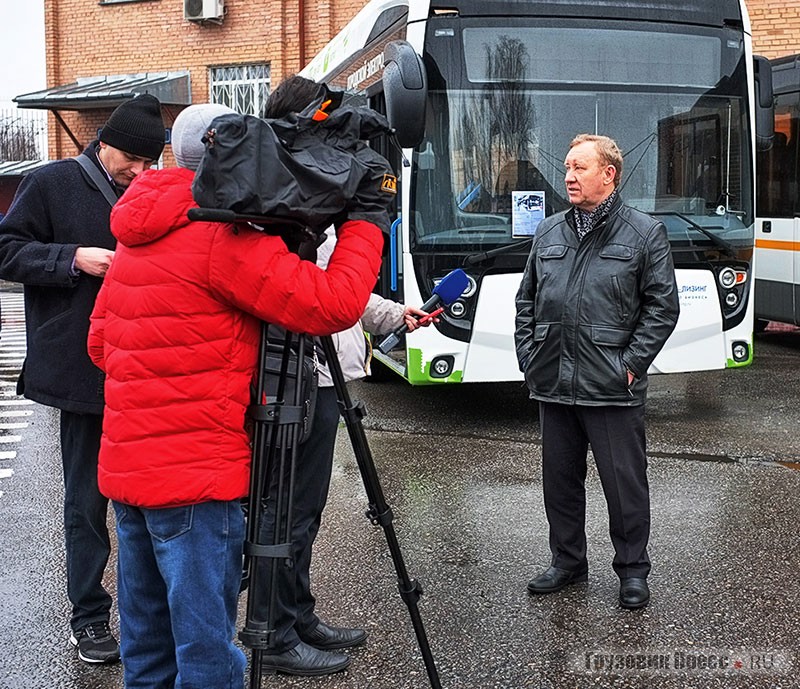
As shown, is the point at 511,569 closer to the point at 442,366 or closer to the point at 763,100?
the point at 442,366

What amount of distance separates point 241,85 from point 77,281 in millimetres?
18324

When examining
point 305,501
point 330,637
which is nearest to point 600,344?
point 305,501

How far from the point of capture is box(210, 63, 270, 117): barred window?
21000mm

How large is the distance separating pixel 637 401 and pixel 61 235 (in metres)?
2.39

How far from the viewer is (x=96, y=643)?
3908 millimetres

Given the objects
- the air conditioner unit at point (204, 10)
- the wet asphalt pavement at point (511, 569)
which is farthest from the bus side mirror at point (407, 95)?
the air conditioner unit at point (204, 10)

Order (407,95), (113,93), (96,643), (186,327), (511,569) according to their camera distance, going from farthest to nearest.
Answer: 1. (113,93)
2. (407,95)
3. (511,569)
4. (96,643)
5. (186,327)

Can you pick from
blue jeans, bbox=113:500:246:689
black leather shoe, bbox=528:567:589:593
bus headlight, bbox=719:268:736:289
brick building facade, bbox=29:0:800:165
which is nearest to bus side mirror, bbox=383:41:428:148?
bus headlight, bbox=719:268:736:289

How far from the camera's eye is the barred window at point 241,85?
68.9ft

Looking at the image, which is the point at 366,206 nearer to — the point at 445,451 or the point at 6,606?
the point at 6,606

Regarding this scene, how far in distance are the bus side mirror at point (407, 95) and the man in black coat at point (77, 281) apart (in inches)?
118

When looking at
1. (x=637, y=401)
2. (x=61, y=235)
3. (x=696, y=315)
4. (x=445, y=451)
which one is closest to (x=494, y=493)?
(x=445, y=451)

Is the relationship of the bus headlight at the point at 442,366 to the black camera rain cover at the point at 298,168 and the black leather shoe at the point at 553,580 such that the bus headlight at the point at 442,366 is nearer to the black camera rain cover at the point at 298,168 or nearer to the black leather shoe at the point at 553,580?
the black leather shoe at the point at 553,580

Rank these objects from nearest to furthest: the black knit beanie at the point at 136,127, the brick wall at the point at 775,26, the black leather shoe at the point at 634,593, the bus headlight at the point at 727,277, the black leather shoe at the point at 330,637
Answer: the black knit beanie at the point at 136,127 → the black leather shoe at the point at 330,637 → the black leather shoe at the point at 634,593 → the bus headlight at the point at 727,277 → the brick wall at the point at 775,26
